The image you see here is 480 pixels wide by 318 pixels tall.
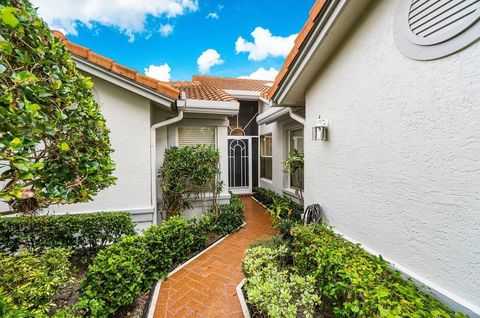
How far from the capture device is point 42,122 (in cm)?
211

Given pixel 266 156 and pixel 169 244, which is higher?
pixel 266 156

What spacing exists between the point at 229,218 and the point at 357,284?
17.2ft

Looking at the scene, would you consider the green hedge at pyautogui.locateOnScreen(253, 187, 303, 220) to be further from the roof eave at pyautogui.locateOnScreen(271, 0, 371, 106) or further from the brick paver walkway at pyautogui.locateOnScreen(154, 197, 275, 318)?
the roof eave at pyautogui.locateOnScreen(271, 0, 371, 106)

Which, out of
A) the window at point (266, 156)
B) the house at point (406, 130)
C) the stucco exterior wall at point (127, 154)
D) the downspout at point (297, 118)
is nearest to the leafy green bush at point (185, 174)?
the stucco exterior wall at point (127, 154)

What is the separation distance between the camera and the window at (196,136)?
836cm

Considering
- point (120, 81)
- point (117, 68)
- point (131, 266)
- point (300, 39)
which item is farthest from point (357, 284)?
point (117, 68)

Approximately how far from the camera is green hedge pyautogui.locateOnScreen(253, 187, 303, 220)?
26.3 ft

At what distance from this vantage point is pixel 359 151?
4.10 m

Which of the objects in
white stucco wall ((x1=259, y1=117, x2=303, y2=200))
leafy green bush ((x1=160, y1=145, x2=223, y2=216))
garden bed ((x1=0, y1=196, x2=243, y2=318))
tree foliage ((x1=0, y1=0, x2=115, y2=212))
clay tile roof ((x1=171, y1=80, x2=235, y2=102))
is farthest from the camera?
white stucco wall ((x1=259, y1=117, x2=303, y2=200))

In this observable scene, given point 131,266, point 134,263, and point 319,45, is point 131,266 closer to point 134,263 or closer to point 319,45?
point 134,263

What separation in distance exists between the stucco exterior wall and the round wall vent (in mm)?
6385

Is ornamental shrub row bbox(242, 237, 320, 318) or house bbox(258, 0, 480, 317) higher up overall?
house bbox(258, 0, 480, 317)

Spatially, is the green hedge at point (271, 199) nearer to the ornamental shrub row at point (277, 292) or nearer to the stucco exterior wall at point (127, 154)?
the ornamental shrub row at point (277, 292)

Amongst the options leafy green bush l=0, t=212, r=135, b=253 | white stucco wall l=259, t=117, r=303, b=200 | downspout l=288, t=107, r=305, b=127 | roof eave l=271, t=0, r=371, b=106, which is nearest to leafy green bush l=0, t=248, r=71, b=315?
leafy green bush l=0, t=212, r=135, b=253
